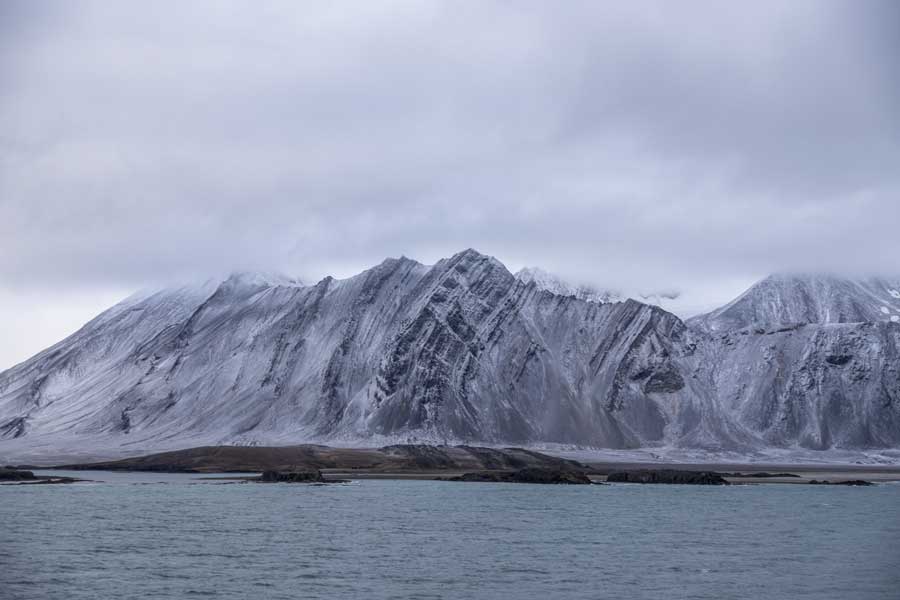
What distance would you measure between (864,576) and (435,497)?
62.2 metres

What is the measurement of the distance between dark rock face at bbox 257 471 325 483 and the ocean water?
25.6 metres

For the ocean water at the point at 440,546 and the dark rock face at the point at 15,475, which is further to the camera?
the dark rock face at the point at 15,475

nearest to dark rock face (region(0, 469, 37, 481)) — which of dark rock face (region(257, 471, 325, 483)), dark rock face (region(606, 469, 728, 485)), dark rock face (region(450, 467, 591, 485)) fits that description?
dark rock face (region(257, 471, 325, 483))

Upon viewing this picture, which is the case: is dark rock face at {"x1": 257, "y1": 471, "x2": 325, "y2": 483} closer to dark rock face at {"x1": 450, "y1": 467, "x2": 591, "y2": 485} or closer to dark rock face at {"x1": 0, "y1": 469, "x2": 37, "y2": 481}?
dark rock face at {"x1": 450, "y1": 467, "x2": 591, "y2": 485}

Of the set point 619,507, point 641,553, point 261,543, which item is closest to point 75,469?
point 619,507

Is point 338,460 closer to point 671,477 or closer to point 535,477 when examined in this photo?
point 535,477

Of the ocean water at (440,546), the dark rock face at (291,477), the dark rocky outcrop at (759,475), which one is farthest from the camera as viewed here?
the dark rocky outcrop at (759,475)

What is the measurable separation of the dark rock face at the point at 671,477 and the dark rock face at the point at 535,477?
5916 millimetres

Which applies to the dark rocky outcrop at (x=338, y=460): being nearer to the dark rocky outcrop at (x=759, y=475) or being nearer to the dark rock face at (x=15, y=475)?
the dark rocky outcrop at (x=759, y=475)

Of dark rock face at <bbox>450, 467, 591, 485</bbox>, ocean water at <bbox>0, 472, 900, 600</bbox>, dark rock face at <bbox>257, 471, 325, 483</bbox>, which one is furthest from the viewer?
dark rock face at <bbox>450, 467, 591, 485</bbox>

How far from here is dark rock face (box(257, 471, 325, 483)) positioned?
144 metres

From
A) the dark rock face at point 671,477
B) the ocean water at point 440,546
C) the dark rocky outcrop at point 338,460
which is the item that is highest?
the dark rocky outcrop at point 338,460

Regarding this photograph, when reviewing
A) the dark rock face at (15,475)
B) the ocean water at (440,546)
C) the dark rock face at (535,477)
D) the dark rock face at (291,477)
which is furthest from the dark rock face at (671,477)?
the dark rock face at (15,475)

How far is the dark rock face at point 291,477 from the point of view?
14362 centimetres
